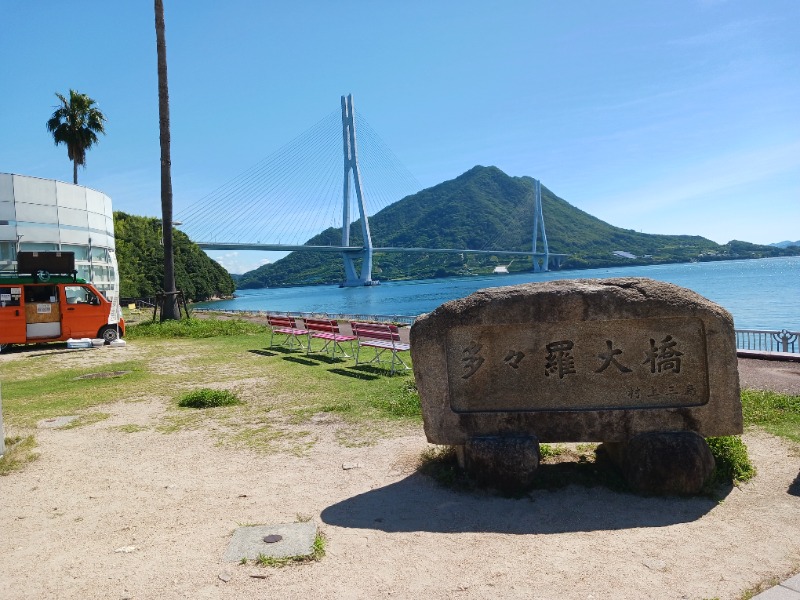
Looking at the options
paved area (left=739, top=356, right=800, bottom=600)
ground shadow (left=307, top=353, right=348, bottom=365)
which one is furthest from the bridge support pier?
paved area (left=739, top=356, right=800, bottom=600)

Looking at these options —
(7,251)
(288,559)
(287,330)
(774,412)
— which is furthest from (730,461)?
(7,251)

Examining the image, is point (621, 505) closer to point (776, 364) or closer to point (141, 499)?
point (141, 499)

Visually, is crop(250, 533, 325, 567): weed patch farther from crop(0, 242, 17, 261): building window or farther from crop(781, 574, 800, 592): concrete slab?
crop(0, 242, 17, 261): building window

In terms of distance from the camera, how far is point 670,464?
354cm

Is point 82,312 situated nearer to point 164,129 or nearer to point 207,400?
point 164,129

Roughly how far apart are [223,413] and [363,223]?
4727 cm

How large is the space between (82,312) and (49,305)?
635 millimetres

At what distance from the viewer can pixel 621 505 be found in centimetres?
345

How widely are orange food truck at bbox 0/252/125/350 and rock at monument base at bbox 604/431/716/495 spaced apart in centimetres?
1169

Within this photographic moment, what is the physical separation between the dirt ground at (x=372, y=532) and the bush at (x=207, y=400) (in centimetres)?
182

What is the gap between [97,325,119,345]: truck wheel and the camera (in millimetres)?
12539

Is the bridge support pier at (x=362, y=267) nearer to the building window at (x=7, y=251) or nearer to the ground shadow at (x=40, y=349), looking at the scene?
the building window at (x=7, y=251)

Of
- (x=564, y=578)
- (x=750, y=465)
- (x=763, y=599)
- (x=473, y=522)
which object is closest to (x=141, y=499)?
(x=473, y=522)

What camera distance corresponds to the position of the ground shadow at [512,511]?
10.6ft
